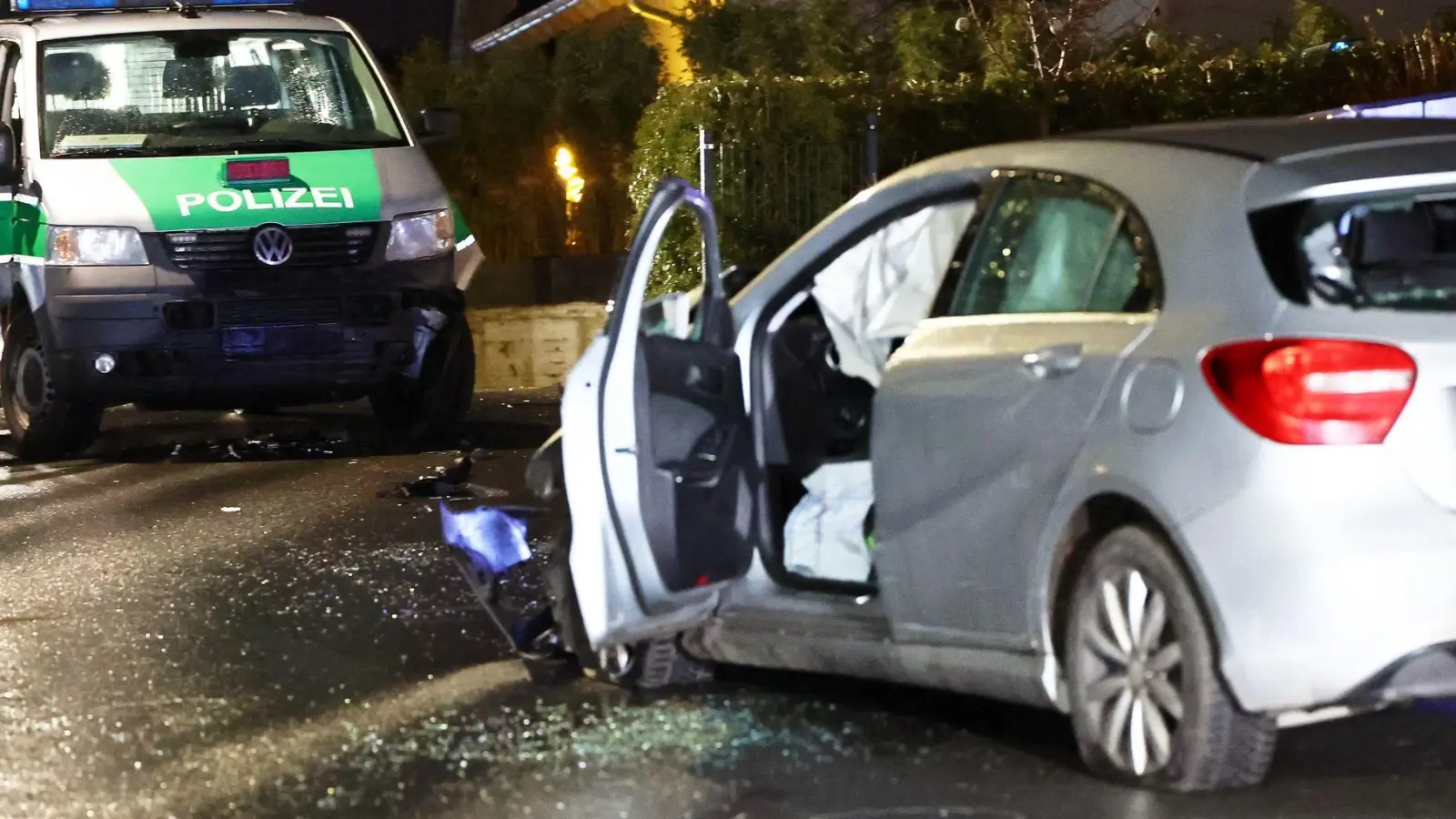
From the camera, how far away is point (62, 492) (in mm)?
11008

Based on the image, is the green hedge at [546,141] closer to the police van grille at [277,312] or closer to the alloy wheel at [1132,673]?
the police van grille at [277,312]

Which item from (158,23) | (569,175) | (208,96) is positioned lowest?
(569,175)

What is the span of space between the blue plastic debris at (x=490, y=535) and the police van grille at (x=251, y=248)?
A: 493 cm

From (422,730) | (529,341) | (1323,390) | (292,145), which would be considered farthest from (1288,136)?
(529,341)

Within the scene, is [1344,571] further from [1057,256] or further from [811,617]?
[811,617]

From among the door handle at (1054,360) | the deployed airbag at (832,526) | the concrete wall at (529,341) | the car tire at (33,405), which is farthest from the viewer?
the concrete wall at (529,341)

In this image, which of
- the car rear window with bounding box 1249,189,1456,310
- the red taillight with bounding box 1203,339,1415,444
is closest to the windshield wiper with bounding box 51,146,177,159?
the car rear window with bounding box 1249,189,1456,310

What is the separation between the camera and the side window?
5184 millimetres

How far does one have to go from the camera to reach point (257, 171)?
1149cm

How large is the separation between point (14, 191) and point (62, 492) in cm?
175

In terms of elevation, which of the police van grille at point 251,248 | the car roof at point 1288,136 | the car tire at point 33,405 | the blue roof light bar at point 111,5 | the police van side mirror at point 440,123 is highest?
the blue roof light bar at point 111,5

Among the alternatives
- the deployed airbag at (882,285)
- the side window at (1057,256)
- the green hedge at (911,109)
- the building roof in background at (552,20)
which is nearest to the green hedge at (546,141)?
the green hedge at (911,109)

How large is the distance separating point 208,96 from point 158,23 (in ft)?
1.74

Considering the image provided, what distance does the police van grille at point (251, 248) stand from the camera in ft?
37.4
